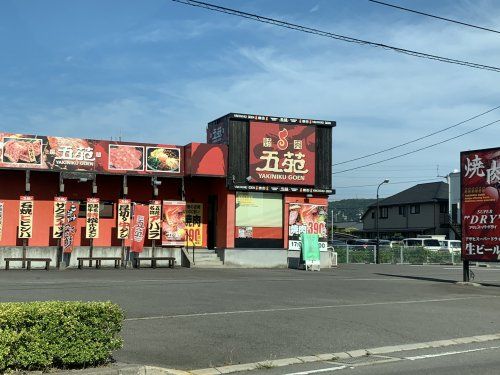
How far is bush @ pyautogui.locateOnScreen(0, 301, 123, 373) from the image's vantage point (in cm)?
650

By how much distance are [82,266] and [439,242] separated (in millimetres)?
31329

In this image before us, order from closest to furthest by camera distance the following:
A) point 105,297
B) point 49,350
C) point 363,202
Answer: point 49,350
point 105,297
point 363,202

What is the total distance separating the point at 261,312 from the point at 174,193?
17.8 metres

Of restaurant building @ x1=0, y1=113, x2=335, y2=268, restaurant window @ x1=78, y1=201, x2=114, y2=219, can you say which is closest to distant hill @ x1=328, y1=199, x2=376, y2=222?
restaurant building @ x1=0, y1=113, x2=335, y2=268

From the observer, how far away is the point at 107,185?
28.3 meters

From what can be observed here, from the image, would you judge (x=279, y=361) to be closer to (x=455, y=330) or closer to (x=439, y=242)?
(x=455, y=330)

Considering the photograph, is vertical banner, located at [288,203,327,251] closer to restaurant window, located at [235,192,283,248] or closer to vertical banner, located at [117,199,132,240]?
restaurant window, located at [235,192,283,248]

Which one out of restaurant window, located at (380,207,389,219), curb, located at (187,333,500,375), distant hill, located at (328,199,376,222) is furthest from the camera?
distant hill, located at (328,199,376,222)

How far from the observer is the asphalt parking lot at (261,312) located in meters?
9.01

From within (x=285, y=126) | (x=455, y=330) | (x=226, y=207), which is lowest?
(x=455, y=330)

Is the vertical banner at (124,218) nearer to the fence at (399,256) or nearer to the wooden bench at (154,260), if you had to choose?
the wooden bench at (154,260)

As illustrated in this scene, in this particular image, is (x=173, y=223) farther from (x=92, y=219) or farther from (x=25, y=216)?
(x=25, y=216)

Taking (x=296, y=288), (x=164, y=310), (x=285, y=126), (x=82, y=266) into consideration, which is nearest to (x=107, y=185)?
(x=82, y=266)

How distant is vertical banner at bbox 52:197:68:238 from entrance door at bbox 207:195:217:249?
7748mm
